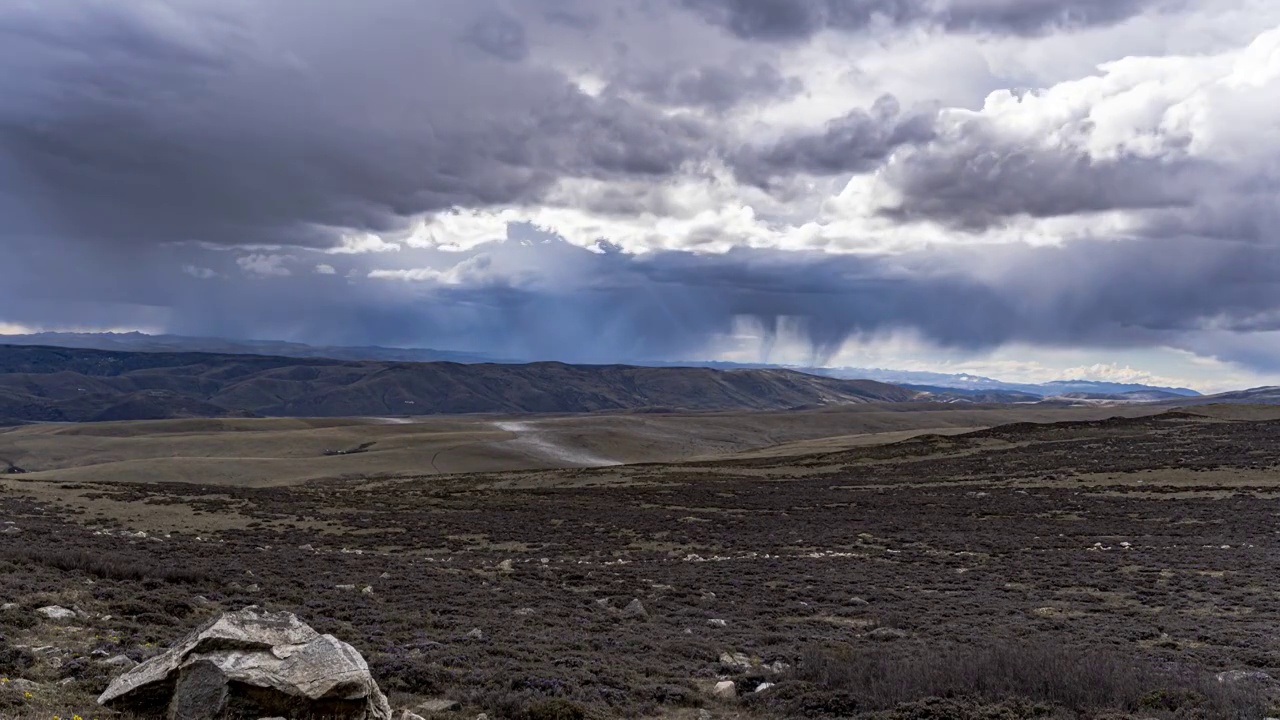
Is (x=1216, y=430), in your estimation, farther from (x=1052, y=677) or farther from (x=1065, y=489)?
(x=1052, y=677)

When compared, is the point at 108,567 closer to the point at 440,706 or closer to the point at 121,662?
the point at 121,662

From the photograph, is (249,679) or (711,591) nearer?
(249,679)

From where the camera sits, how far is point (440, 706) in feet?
37.9

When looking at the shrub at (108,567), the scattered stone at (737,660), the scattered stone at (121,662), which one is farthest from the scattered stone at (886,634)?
the shrub at (108,567)

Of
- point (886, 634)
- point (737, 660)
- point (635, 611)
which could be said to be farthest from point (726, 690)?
point (635, 611)

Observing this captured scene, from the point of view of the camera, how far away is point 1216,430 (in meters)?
78.3

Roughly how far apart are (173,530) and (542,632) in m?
26.0

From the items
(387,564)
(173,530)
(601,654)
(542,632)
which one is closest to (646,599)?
(542,632)

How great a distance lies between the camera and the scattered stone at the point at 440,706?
449 inches

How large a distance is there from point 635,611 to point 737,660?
4842 millimetres

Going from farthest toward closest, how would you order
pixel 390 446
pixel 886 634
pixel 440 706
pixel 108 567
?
pixel 390 446 < pixel 108 567 < pixel 886 634 < pixel 440 706

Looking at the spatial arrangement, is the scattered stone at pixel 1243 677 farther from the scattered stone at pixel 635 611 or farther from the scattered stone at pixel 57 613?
the scattered stone at pixel 57 613

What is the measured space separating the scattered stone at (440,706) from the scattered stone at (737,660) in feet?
17.8

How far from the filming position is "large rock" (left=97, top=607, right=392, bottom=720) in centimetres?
926
